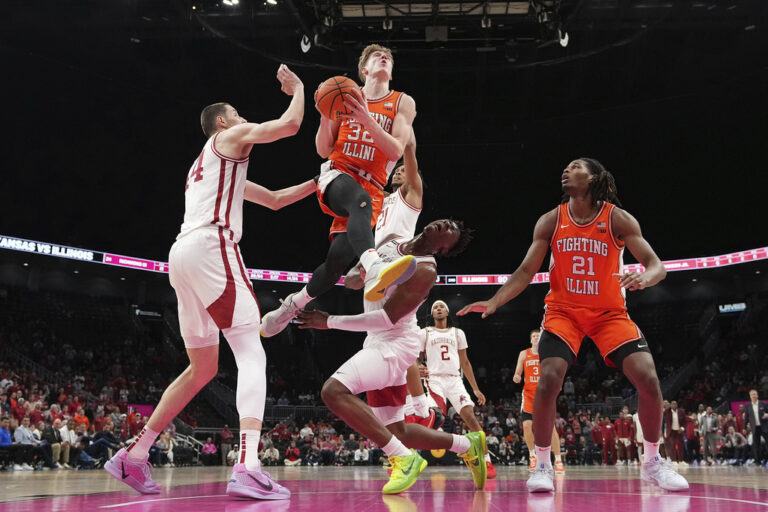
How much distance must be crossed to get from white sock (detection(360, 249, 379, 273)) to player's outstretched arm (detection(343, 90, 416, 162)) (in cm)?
80

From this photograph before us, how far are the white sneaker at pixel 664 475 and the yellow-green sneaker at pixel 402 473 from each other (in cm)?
183

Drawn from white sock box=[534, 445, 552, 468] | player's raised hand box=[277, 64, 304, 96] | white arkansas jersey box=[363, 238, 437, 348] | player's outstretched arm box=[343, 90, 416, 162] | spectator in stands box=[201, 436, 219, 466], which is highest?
player's raised hand box=[277, 64, 304, 96]

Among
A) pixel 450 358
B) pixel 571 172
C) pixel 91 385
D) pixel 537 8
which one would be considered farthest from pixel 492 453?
pixel 571 172

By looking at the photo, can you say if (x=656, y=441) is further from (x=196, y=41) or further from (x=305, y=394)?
(x=305, y=394)

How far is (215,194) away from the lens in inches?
177

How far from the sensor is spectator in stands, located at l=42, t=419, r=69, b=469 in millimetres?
14391

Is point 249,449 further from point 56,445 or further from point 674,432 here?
point 674,432

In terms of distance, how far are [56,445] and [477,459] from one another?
12.0 meters

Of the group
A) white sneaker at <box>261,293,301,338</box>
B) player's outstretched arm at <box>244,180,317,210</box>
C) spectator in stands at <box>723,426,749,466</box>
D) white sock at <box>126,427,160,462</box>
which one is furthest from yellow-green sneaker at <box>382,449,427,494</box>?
spectator in stands at <box>723,426,749,466</box>

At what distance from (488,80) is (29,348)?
18.9 meters

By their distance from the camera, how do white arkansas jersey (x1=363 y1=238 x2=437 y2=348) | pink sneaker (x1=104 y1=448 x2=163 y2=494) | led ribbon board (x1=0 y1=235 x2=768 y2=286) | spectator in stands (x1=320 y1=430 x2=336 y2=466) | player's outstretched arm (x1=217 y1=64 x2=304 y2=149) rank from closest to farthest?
player's outstretched arm (x1=217 y1=64 x2=304 y2=149), pink sneaker (x1=104 y1=448 x2=163 y2=494), white arkansas jersey (x1=363 y1=238 x2=437 y2=348), spectator in stands (x1=320 y1=430 x2=336 y2=466), led ribbon board (x1=0 y1=235 x2=768 y2=286)

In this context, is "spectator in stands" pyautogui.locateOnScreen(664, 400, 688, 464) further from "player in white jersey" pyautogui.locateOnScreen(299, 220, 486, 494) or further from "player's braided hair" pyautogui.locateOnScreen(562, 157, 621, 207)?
"player in white jersey" pyautogui.locateOnScreen(299, 220, 486, 494)

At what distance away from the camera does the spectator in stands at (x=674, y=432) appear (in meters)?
16.7

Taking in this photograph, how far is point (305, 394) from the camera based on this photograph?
95.8ft
